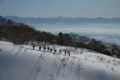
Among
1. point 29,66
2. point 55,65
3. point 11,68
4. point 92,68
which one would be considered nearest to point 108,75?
point 92,68

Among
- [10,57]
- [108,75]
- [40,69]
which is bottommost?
[108,75]

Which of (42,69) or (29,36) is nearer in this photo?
(42,69)

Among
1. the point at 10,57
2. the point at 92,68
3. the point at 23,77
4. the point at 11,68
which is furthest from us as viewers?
the point at 92,68

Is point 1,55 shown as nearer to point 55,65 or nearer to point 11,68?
point 11,68

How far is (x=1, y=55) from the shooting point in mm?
8578

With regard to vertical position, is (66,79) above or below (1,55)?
below

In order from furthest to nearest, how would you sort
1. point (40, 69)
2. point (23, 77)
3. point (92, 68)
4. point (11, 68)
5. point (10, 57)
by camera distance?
point (92, 68) → point (10, 57) → point (40, 69) → point (11, 68) → point (23, 77)

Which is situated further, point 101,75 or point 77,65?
point 77,65

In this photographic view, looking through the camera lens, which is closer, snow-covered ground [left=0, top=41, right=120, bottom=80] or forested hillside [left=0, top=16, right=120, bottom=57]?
snow-covered ground [left=0, top=41, right=120, bottom=80]

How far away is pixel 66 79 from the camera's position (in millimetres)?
7660

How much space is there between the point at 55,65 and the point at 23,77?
2504mm

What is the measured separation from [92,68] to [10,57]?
5.79 m

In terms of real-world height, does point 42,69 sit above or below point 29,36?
below

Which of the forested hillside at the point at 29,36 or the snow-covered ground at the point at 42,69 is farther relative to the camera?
the forested hillside at the point at 29,36
